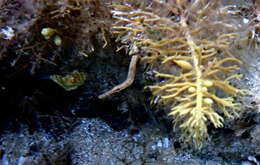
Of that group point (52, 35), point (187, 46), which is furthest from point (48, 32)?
point (187, 46)

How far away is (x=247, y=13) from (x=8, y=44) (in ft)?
6.77

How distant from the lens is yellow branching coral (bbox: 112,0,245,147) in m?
1.60

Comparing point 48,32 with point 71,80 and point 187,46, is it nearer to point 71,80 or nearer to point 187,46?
point 71,80

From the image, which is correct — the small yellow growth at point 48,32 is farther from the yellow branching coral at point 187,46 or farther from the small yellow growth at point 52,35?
the yellow branching coral at point 187,46

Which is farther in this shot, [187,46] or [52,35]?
[52,35]

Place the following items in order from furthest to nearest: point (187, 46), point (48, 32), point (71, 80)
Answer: point (71, 80)
point (48, 32)
point (187, 46)

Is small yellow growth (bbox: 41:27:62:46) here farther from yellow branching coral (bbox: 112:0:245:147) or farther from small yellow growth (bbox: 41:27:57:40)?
yellow branching coral (bbox: 112:0:245:147)

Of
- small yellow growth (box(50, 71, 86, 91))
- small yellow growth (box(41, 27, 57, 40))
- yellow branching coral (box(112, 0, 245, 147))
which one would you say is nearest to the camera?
yellow branching coral (box(112, 0, 245, 147))

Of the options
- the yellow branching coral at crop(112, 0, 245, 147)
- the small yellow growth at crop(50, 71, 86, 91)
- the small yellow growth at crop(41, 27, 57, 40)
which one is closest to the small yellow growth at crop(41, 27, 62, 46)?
the small yellow growth at crop(41, 27, 57, 40)

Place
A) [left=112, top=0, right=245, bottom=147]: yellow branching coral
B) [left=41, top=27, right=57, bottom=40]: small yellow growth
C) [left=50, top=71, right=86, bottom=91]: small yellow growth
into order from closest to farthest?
[left=112, top=0, right=245, bottom=147]: yellow branching coral < [left=41, top=27, right=57, bottom=40]: small yellow growth < [left=50, top=71, right=86, bottom=91]: small yellow growth

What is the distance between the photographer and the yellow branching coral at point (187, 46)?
160 centimetres

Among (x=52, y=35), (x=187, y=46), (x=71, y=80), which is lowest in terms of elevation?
(x=71, y=80)

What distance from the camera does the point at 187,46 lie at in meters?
1.72

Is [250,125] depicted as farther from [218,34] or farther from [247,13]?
[247,13]
